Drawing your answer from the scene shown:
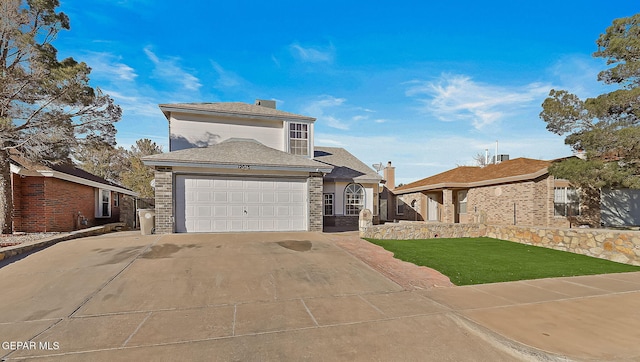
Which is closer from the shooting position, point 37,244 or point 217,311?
point 217,311

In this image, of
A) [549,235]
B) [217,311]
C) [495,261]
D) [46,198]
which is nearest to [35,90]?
[46,198]

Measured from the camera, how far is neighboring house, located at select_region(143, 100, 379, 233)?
11.9 m

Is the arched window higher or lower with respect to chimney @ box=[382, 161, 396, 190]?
lower

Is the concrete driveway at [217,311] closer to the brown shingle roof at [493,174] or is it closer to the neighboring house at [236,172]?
the neighboring house at [236,172]

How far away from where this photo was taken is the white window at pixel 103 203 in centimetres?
1823

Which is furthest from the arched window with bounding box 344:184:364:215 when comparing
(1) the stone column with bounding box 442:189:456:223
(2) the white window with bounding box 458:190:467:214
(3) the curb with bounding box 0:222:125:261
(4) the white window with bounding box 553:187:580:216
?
(3) the curb with bounding box 0:222:125:261

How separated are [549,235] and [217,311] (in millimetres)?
12999

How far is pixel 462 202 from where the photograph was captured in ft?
67.3

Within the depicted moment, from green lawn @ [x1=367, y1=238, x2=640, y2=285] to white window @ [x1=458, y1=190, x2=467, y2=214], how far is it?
8473 mm

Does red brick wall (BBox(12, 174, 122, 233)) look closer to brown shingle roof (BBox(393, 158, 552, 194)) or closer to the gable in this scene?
the gable

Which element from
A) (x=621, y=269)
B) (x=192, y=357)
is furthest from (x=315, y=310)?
(x=621, y=269)

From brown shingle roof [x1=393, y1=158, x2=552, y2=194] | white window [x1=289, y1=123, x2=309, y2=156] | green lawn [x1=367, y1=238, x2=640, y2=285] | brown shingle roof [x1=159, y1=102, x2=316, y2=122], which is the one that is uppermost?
brown shingle roof [x1=159, y1=102, x2=316, y2=122]

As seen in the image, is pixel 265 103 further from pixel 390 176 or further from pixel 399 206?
pixel 399 206

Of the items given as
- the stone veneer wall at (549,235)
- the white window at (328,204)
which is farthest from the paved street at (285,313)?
the white window at (328,204)
